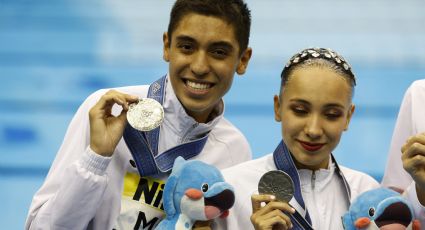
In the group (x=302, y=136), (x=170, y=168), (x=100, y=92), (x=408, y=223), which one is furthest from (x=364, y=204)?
(x=100, y=92)

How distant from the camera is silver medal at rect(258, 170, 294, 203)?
2334 millimetres

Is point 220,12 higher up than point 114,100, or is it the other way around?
point 220,12

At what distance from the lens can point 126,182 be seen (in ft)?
8.75

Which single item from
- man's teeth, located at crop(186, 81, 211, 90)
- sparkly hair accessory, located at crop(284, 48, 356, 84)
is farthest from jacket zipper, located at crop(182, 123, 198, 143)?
sparkly hair accessory, located at crop(284, 48, 356, 84)

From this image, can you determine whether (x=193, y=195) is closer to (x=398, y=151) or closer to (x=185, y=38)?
(x=185, y=38)

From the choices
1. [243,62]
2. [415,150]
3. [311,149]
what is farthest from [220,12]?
[415,150]

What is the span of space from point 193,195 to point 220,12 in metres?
0.71

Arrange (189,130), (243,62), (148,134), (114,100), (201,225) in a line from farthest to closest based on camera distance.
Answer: (243,62)
(189,130)
(148,134)
(114,100)
(201,225)

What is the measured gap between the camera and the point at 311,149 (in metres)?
2.46

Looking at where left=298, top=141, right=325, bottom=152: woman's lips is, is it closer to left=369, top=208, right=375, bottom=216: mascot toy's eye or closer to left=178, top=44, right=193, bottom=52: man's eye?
left=369, top=208, right=375, bottom=216: mascot toy's eye

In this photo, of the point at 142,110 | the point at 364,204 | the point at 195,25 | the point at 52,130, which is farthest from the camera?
the point at 52,130

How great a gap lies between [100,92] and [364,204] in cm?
105

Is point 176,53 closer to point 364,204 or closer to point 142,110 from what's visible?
point 142,110

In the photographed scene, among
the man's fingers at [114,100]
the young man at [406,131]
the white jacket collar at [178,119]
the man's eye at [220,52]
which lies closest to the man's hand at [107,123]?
the man's fingers at [114,100]
